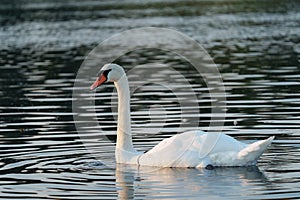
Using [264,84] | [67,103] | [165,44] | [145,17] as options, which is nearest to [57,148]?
[67,103]

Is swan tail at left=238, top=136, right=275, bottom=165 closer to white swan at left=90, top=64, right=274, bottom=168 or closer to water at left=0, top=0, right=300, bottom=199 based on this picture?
white swan at left=90, top=64, right=274, bottom=168

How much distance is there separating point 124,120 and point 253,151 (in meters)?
2.35

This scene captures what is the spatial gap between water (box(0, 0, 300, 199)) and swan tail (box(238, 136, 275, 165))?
0.56ft

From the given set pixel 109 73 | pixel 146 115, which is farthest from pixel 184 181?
pixel 146 115

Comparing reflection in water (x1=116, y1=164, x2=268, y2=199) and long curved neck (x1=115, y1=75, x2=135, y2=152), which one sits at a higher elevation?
long curved neck (x1=115, y1=75, x2=135, y2=152)

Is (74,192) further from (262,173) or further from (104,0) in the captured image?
(104,0)

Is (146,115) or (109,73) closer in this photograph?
(109,73)

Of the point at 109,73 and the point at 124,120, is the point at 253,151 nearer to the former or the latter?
the point at 124,120

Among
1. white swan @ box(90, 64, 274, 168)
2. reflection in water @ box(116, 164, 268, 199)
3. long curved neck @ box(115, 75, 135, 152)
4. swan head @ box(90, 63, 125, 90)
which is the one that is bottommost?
reflection in water @ box(116, 164, 268, 199)

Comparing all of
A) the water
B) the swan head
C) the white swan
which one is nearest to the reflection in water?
the water


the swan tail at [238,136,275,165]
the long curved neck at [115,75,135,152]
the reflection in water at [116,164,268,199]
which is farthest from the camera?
the long curved neck at [115,75,135,152]

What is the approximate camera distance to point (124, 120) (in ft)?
50.1

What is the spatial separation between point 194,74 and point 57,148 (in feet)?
40.6

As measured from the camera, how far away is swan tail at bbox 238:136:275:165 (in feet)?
44.9
